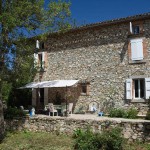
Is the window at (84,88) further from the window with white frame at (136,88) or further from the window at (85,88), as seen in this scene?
the window with white frame at (136,88)

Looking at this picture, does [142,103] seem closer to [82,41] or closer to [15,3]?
[82,41]

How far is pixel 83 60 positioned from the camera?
20.0 metres

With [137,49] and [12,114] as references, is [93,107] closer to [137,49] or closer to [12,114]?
[137,49]

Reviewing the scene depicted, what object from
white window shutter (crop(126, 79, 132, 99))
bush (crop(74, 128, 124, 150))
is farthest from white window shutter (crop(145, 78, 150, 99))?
bush (crop(74, 128, 124, 150))

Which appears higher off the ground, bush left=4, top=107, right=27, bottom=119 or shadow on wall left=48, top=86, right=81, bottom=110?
shadow on wall left=48, top=86, right=81, bottom=110

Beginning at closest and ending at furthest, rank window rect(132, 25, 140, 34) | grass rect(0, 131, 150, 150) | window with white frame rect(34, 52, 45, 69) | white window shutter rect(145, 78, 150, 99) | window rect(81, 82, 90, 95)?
grass rect(0, 131, 150, 150) < white window shutter rect(145, 78, 150, 99) < window rect(132, 25, 140, 34) < window rect(81, 82, 90, 95) < window with white frame rect(34, 52, 45, 69)

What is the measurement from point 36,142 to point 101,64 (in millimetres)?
8701

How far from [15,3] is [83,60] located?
25.5 ft

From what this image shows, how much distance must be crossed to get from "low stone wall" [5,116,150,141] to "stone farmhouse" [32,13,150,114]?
14.5 feet

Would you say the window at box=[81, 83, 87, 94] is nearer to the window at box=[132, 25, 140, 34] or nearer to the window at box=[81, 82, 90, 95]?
the window at box=[81, 82, 90, 95]

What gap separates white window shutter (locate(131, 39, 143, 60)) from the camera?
17527mm

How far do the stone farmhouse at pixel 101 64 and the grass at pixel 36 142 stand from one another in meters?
6.15

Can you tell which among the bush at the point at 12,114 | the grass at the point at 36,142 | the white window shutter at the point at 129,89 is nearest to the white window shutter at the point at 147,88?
the white window shutter at the point at 129,89

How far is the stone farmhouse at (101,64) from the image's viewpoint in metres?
17.6
